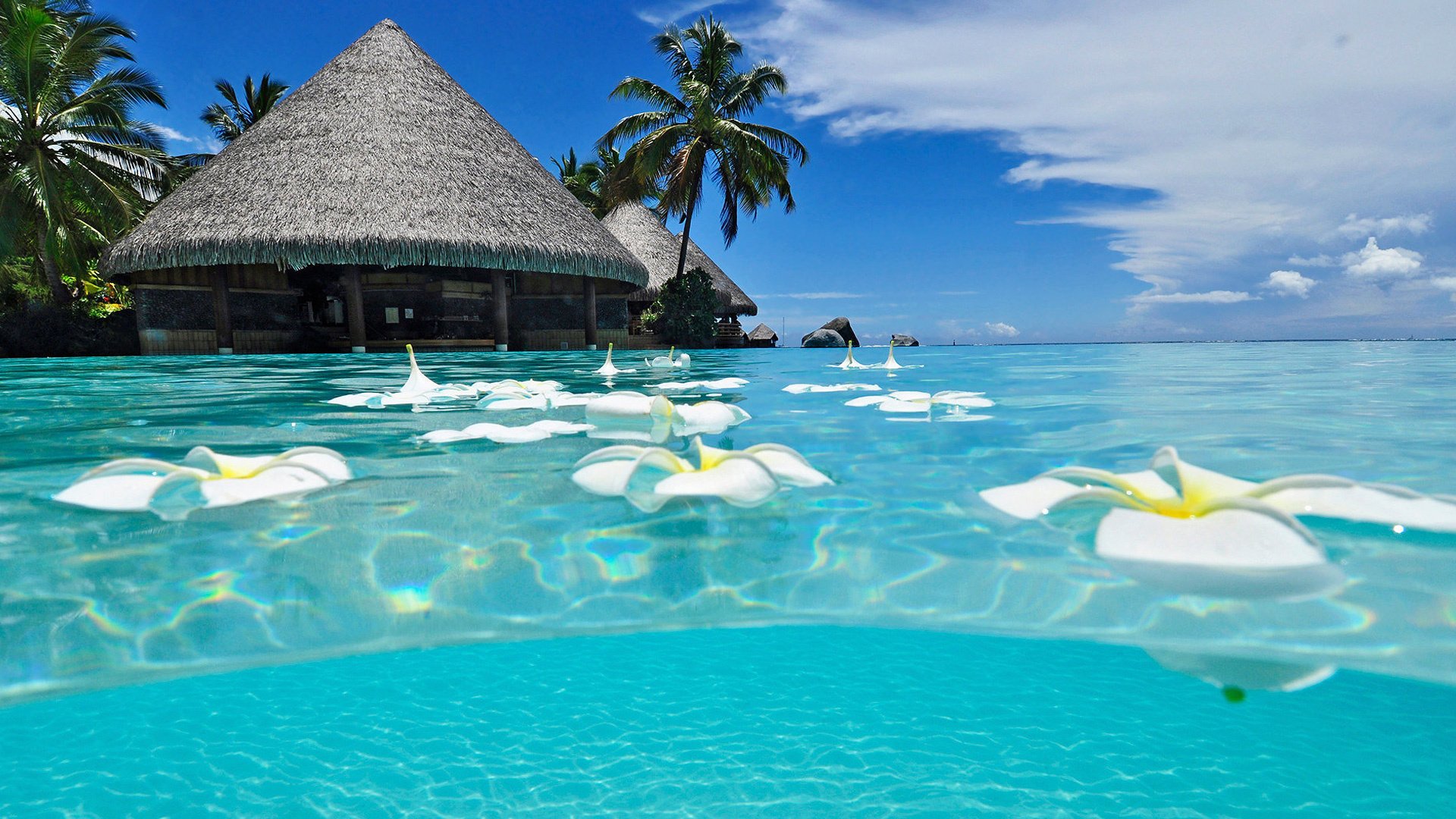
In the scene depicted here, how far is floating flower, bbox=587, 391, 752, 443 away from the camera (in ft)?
11.1

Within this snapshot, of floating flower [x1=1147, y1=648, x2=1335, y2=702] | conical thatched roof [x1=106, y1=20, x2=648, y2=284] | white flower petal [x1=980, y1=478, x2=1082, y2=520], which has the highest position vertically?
conical thatched roof [x1=106, y1=20, x2=648, y2=284]

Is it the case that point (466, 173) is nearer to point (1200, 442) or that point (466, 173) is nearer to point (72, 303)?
point (72, 303)

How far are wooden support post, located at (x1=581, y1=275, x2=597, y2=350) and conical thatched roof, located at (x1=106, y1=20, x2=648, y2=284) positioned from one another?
84cm

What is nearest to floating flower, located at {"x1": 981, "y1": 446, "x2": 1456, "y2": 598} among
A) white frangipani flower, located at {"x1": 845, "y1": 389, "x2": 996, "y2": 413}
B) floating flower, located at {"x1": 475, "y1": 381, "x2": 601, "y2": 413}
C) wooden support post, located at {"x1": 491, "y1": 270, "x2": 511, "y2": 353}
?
white frangipani flower, located at {"x1": 845, "y1": 389, "x2": 996, "y2": 413}

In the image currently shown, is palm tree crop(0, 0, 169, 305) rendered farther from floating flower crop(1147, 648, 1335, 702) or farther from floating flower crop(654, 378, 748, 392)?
floating flower crop(1147, 648, 1335, 702)

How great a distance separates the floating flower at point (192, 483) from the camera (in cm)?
191

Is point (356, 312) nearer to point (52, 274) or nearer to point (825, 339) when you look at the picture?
point (52, 274)

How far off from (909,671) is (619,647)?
51 centimetres

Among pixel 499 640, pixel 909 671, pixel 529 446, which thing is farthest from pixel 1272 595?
pixel 529 446

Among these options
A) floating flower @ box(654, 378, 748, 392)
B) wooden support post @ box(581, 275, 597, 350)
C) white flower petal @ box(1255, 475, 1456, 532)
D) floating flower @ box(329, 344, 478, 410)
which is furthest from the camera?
wooden support post @ box(581, 275, 597, 350)

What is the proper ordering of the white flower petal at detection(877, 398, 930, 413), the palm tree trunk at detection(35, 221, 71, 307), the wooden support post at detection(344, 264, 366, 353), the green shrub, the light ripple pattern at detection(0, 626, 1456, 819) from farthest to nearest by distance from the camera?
the green shrub
the palm tree trunk at detection(35, 221, 71, 307)
the wooden support post at detection(344, 264, 366, 353)
the white flower petal at detection(877, 398, 930, 413)
the light ripple pattern at detection(0, 626, 1456, 819)

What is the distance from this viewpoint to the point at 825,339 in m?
23.3

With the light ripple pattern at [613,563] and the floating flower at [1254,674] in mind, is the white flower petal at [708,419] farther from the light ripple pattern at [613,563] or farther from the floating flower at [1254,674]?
the floating flower at [1254,674]

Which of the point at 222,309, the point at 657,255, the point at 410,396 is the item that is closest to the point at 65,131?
the point at 222,309
